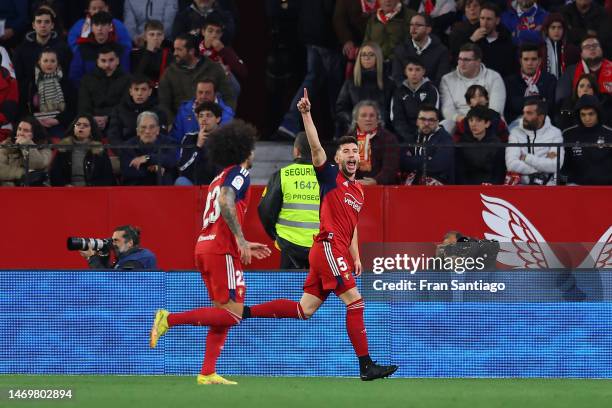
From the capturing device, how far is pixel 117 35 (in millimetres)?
19469

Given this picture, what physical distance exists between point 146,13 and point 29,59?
1786 millimetres

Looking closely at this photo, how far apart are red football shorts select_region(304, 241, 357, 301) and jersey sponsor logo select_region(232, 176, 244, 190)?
0.96m

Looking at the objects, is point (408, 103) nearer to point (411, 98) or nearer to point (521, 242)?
point (411, 98)

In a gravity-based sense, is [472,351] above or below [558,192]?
below

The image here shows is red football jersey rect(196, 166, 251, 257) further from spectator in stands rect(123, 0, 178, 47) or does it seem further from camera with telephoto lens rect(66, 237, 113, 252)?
spectator in stands rect(123, 0, 178, 47)

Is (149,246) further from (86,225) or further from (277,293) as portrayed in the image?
(277,293)

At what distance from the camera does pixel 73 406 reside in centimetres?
1166

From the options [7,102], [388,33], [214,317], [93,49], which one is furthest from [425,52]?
[214,317]

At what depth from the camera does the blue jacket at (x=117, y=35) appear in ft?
63.9

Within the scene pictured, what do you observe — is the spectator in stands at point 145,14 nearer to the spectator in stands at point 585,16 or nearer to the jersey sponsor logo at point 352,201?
the spectator in stands at point 585,16

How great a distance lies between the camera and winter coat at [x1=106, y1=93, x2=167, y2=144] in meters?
18.0

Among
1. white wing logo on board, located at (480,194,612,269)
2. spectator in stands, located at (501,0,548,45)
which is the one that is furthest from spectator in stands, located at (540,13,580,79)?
white wing logo on board, located at (480,194,612,269)

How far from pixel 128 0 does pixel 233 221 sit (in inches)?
328

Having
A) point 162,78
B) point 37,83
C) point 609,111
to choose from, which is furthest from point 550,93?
point 37,83
